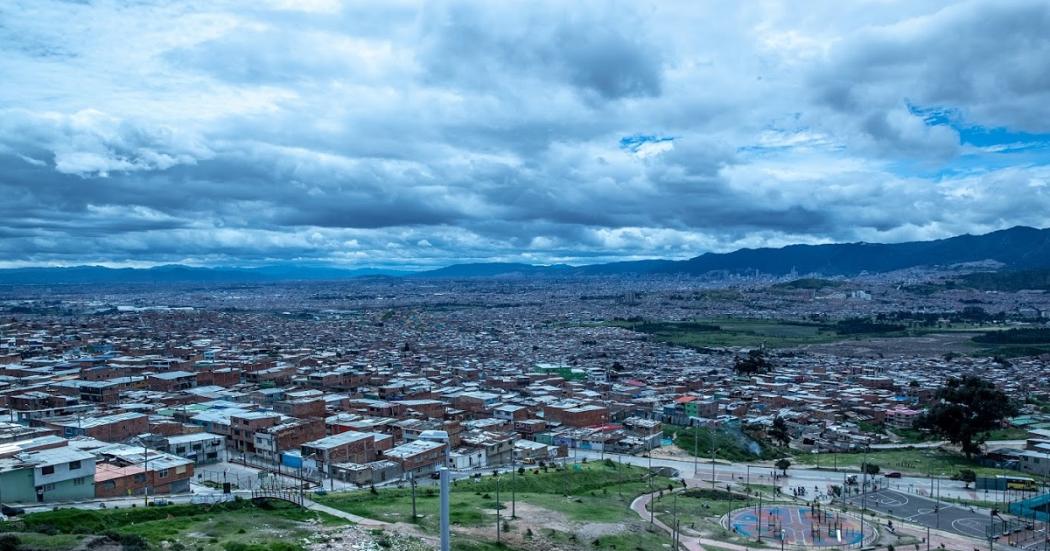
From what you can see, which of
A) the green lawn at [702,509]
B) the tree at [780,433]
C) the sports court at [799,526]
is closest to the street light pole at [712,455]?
the green lawn at [702,509]

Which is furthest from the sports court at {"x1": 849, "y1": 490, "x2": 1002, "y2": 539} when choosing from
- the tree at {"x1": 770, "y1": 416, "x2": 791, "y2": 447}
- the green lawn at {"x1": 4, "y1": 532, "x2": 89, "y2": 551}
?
the green lawn at {"x1": 4, "y1": 532, "x2": 89, "y2": 551}

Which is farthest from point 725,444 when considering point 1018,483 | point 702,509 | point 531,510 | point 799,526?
point 531,510

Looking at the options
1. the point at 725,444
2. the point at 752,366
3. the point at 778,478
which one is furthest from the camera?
the point at 752,366

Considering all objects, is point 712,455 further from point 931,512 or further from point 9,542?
point 9,542

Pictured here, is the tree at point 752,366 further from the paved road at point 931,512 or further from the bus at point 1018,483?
the paved road at point 931,512

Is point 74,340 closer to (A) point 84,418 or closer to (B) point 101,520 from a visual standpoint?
(A) point 84,418
